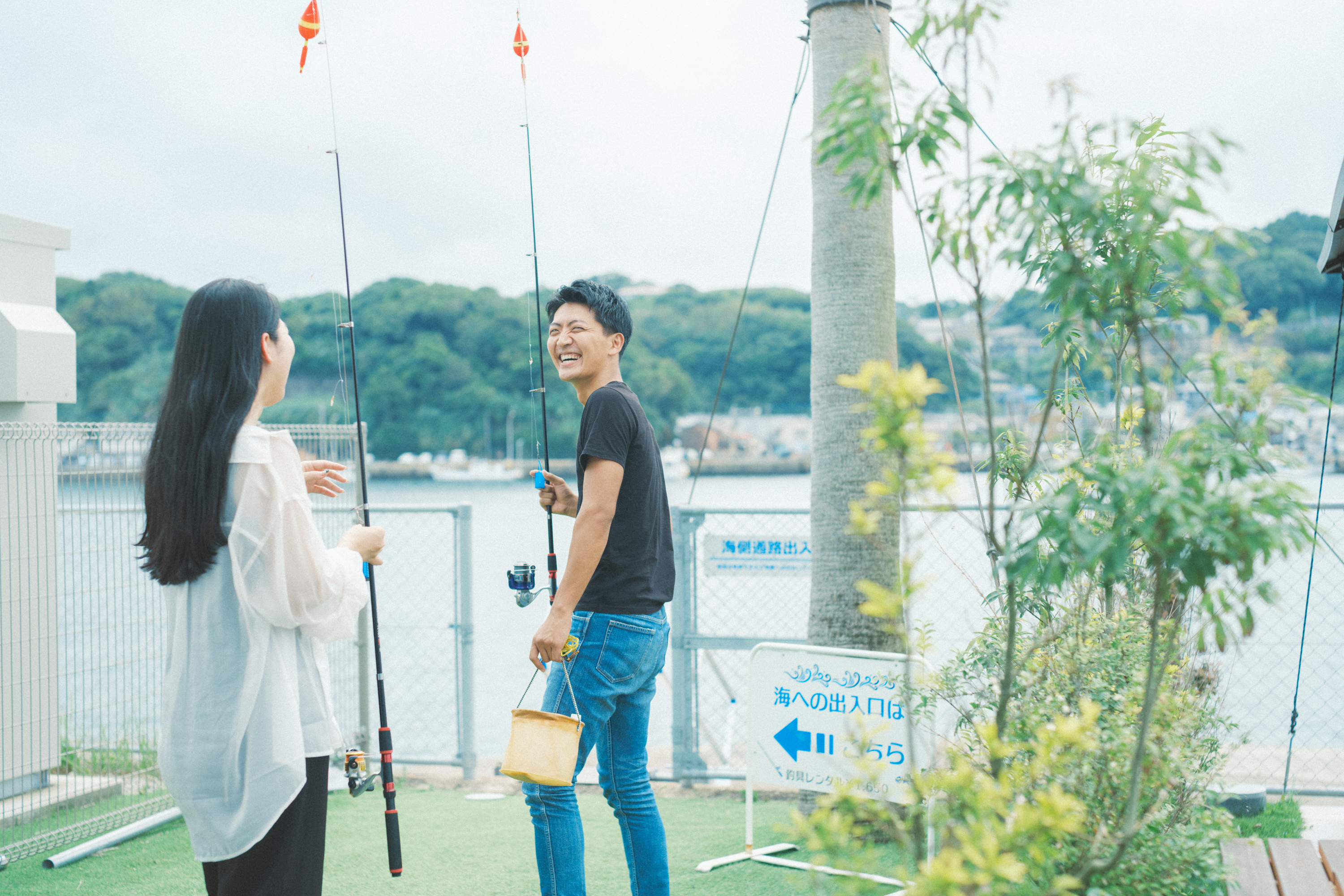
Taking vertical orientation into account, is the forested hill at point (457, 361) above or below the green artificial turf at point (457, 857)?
above

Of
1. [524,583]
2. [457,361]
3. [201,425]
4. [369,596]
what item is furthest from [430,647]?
[201,425]

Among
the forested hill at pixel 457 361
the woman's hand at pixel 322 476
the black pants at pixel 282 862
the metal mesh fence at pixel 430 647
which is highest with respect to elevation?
the forested hill at pixel 457 361

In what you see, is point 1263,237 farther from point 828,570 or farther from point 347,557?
point 828,570

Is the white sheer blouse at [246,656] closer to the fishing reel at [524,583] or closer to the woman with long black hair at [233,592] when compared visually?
the woman with long black hair at [233,592]

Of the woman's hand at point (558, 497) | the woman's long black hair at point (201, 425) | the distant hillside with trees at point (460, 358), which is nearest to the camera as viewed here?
the woman's long black hair at point (201, 425)

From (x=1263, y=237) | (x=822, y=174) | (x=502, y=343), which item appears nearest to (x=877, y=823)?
(x=1263, y=237)

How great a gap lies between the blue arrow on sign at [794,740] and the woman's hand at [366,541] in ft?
6.55

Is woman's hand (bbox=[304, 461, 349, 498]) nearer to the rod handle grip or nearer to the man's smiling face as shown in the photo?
the man's smiling face

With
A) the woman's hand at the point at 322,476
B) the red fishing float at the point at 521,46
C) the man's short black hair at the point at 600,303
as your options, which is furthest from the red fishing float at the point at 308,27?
the woman's hand at the point at 322,476

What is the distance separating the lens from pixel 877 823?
4.50ft

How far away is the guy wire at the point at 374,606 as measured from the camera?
2801 mm

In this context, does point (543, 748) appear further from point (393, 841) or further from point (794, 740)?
point (794, 740)

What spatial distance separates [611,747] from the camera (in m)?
2.62

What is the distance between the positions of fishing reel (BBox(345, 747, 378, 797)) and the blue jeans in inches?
28.6
